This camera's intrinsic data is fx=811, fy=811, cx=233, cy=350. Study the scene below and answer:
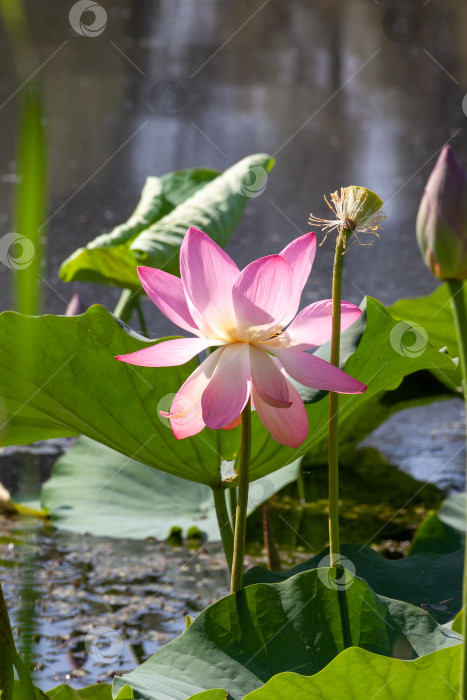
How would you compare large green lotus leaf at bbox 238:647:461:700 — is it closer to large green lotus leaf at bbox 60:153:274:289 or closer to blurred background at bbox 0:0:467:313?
large green lotus leaf at bbox 60:153:274:289

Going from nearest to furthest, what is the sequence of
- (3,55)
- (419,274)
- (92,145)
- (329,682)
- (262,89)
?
(329,682)
(419,274)
(92,145)
(262,89)
(3,55)

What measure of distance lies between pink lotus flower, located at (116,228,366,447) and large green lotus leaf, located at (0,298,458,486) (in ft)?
0.51

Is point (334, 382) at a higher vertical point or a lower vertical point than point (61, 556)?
higher

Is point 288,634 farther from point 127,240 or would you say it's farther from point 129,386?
point 127,240

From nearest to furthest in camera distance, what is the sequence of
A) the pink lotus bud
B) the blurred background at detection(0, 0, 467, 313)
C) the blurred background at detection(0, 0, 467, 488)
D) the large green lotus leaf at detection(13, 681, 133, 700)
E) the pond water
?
1. the pink lotus bud
2. the large green lotus leaf at detection(13, 681, 133, 700)
3. the pond water
4. the blurred background at detection(0, 0, 467, 488)
5. the blurred background at detection(0, 0, 467, 313)

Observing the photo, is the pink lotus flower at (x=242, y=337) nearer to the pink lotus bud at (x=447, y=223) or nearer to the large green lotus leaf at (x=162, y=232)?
the pink lotus bud at (x=447, y=223)

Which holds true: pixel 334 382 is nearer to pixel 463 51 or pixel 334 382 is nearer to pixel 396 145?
pixel 396 145

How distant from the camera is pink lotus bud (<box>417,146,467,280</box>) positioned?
0.30 meters

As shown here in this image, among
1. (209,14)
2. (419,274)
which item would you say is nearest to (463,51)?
(209,14)

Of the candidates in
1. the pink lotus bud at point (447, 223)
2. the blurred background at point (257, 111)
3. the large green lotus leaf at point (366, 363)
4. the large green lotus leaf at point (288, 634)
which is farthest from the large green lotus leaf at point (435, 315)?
the blurred background at point (257, 111)

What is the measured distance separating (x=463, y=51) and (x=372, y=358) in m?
3.82

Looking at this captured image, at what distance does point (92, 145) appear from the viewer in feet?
9.52

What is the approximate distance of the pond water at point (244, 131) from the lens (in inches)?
40.4

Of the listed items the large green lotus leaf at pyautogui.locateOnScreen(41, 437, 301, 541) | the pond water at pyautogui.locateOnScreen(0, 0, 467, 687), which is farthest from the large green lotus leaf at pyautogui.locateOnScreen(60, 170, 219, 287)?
the pond water at pyautogui.locateOnScreen(0, 0, 467, 687)
